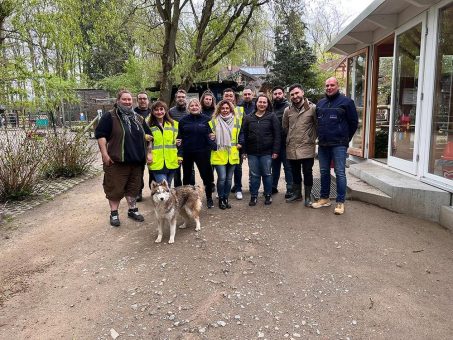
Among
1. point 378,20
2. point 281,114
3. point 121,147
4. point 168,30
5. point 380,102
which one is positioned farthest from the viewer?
point 168,30

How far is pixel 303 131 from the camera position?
5711 millimetres

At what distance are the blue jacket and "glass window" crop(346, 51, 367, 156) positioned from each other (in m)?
3.06

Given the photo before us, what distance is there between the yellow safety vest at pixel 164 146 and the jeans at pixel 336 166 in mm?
2295

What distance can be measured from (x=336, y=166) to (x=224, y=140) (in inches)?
69.3

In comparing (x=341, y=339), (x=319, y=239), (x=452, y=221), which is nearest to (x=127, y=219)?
(x=319, y=239)

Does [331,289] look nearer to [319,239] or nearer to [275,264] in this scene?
[275,264]

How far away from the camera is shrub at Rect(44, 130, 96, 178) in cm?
899

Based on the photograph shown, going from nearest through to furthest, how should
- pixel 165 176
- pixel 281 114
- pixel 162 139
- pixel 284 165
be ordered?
pixel 162 139 < pixel 165 176 < pixel 281 114 < pixel 284 165

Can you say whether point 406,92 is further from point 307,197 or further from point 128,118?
point 128,118

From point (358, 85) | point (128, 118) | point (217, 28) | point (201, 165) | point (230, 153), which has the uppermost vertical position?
point (217, 28)

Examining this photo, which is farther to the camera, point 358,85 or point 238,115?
point 358,85

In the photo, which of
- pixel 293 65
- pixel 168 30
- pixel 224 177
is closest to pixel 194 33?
pixel 168 30

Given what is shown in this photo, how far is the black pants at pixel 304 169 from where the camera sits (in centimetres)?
585

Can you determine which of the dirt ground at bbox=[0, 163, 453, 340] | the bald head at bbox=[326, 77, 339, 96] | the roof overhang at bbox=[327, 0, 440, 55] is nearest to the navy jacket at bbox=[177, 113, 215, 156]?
the dirt ground at bbox=[0, 163, 453, 340]
